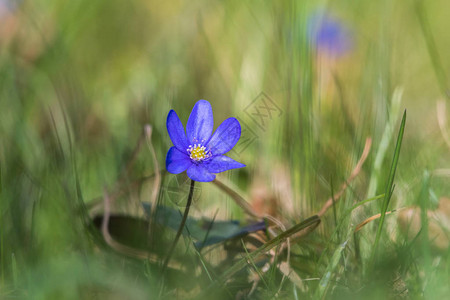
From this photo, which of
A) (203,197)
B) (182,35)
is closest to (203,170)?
(203,197)

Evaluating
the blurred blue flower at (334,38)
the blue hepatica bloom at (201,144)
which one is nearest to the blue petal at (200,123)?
the blue hepatica bloom at (201,144)

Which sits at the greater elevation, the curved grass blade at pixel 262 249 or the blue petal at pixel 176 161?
the blue petal at pixel 176 161

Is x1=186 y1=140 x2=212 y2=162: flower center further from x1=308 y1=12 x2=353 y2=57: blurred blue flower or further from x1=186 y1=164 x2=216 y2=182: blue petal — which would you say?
x1=308 y1=12 x2=353 y2=57: blurred blue flower

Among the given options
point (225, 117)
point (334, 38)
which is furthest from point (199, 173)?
point (334, 38)

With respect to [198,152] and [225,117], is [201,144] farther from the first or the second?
[225,117]

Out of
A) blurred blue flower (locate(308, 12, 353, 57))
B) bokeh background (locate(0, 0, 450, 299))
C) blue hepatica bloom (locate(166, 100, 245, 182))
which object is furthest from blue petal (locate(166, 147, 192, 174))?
blurred blue flower (locate(308, 12, 353, 57))

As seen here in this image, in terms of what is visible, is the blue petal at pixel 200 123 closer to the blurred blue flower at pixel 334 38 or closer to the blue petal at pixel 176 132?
the blue petal at pixel 176 132

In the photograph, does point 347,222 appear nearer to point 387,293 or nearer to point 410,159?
→ point 387,293
